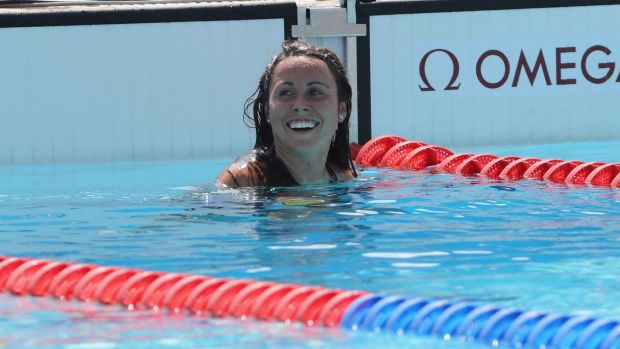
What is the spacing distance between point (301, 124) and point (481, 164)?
188 cm

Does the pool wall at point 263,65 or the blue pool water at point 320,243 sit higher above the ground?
the pool wall at point 263,65

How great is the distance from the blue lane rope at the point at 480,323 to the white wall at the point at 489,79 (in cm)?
580

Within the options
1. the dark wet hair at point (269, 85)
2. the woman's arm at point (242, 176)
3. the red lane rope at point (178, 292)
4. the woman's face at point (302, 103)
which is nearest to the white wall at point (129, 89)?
the dark wet hair at point (269, 85)

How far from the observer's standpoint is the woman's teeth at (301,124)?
687 cm

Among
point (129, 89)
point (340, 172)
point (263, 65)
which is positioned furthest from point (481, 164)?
point (129, 89)

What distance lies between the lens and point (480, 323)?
417 cm

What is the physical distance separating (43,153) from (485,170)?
350cm

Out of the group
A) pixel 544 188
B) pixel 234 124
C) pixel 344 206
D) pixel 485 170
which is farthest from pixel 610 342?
pixel 234 124

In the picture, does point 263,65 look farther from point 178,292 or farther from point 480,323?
point 480,323

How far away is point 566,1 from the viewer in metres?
10.3

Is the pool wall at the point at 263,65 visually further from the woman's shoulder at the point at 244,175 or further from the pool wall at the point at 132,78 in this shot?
the woman's shoulder at the point at 244,175

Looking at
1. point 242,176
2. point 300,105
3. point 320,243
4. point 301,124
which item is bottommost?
point 320,243

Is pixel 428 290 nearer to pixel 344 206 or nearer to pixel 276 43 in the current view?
pixel 344 206

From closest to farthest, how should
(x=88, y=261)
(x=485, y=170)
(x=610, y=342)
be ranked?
(x=610, y=342) < (x=88, y=261) < (x=485, y=170)
